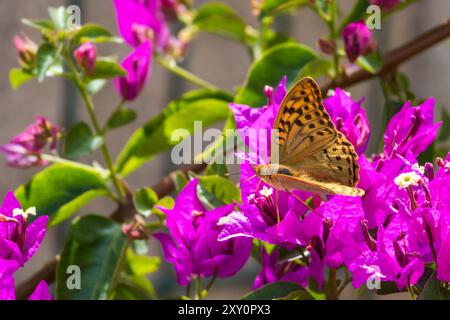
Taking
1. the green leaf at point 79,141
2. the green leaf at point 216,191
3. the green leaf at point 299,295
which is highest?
the green leaf at point 79,141

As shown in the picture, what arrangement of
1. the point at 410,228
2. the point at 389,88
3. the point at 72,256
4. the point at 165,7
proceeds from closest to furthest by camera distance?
the point at 410,228 < the point at 72,256 < the point at 389,88 < the point at 165,7

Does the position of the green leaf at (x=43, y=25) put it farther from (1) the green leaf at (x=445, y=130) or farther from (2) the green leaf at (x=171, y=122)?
(1) the green leaf at (x=445, y=130)

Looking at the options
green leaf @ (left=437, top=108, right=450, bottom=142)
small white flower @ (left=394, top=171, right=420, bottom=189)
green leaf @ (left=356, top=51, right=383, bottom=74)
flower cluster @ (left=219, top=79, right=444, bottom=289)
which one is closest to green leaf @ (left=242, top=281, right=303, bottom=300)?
flower cluster @ (left=219, top=79, right=444, bottom=289)

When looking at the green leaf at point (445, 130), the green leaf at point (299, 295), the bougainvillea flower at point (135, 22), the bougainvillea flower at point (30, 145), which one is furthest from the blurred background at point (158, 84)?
the green leaf at point (299, 295)

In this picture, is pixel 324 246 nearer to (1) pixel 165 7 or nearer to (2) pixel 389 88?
(2) pixel 389 88

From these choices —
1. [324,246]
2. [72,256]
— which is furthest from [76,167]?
[324,246]

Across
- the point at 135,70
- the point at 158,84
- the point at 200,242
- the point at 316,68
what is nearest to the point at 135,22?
the point at 135,70

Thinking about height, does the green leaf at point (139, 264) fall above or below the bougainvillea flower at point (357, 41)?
below

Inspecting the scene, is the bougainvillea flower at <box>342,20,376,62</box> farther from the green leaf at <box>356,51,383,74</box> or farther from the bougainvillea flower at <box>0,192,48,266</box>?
the bougainvillea flower at <box>0,192,48,266</box>
